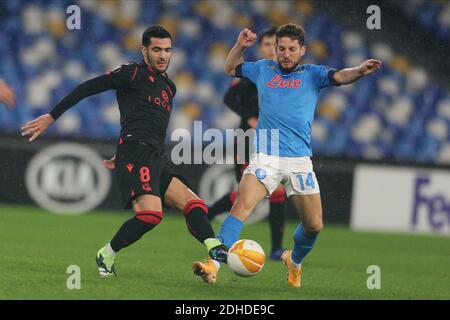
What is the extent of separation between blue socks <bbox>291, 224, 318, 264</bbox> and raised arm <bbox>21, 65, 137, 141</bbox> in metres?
1.51

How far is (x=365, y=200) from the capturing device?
11.3 meters

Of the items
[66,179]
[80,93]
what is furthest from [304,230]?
[66,179]

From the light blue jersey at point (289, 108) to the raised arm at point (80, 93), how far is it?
3.04 feet

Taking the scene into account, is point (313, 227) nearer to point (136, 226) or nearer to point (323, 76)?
point (323, 76)

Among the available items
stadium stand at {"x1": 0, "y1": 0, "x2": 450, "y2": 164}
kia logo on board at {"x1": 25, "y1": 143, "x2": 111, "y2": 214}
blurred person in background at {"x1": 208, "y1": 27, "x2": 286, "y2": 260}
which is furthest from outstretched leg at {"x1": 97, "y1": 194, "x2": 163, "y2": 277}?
stadium stand at {"x1": 0, "y1": 0, "x2": 450, "y2": 164}

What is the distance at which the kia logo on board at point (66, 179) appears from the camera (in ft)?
36.6

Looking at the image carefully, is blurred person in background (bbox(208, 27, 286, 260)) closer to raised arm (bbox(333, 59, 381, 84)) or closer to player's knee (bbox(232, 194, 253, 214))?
raised arm (bbox(333, 59, 381, 84))

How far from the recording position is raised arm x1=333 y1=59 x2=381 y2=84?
5.84 metres

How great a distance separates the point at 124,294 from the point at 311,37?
8.30 meters

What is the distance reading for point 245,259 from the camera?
5.71m

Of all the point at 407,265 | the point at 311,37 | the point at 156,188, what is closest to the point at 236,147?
the point at 407,265

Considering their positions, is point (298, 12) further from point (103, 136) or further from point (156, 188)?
point (156, 188)

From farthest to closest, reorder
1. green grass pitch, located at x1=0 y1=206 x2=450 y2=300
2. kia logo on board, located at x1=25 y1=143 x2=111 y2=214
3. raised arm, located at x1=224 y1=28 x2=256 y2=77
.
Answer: kia logo on board, located at x1=25 y1=143 x2=111 y2=214 → raised arm, located at x1=224 y1=28 x2=256 y2=77 → green grass pitch, located at x1=0 y1=206 x2=450 y2=300

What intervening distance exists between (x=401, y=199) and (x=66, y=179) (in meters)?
3.92
